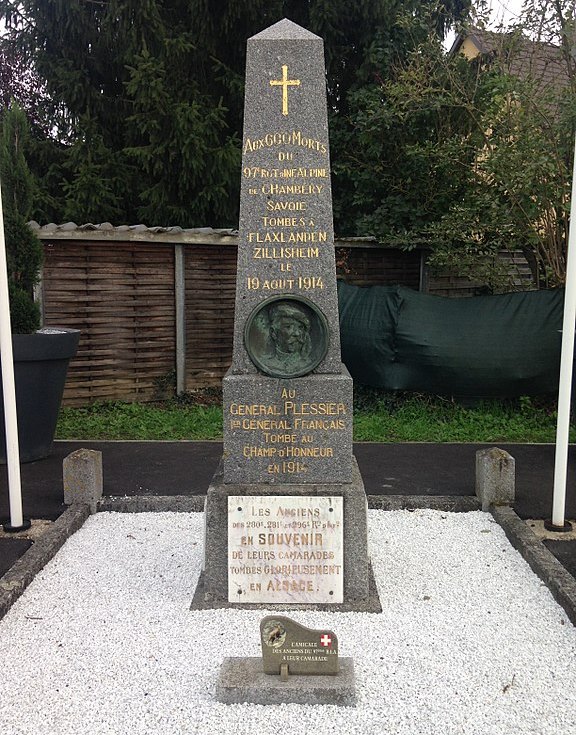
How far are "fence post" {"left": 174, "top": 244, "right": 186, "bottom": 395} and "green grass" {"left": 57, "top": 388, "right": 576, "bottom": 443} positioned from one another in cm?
26

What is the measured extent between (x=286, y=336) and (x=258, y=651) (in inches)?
58.6

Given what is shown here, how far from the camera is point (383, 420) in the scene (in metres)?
7.63

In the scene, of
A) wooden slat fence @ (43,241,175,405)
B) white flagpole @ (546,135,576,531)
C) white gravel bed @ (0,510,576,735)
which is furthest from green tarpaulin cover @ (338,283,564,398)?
white gravel bed @ (0,510,576,735)

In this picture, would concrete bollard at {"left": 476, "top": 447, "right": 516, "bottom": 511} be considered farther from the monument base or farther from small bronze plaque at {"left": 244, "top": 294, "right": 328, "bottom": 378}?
small bronze plaque at {"left": 244, "top": 294, "right": 328, "bottom": 378}

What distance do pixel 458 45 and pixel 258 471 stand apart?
9.10m

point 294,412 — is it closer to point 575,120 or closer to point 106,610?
point 106,610

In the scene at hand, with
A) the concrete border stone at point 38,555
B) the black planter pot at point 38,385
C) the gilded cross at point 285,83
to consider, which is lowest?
the concrete border stone at point 38,555

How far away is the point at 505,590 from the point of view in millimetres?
3615

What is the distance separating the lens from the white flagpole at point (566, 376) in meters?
4.21

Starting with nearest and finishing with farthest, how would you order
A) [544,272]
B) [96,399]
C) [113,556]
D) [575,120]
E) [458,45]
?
[113,556], [575,120], [96,399], [544,272], [458,45]

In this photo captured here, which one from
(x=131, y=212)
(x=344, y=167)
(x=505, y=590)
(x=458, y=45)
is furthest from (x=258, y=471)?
(x=458, y=45)

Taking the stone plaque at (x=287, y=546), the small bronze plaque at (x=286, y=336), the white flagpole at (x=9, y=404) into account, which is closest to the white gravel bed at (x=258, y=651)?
the stone plaque at (x=287, y=546)

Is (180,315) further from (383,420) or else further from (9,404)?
(9,404)

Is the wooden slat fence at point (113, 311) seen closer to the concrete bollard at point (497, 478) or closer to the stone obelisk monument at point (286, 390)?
the concrete bollard at point (497, 478)
